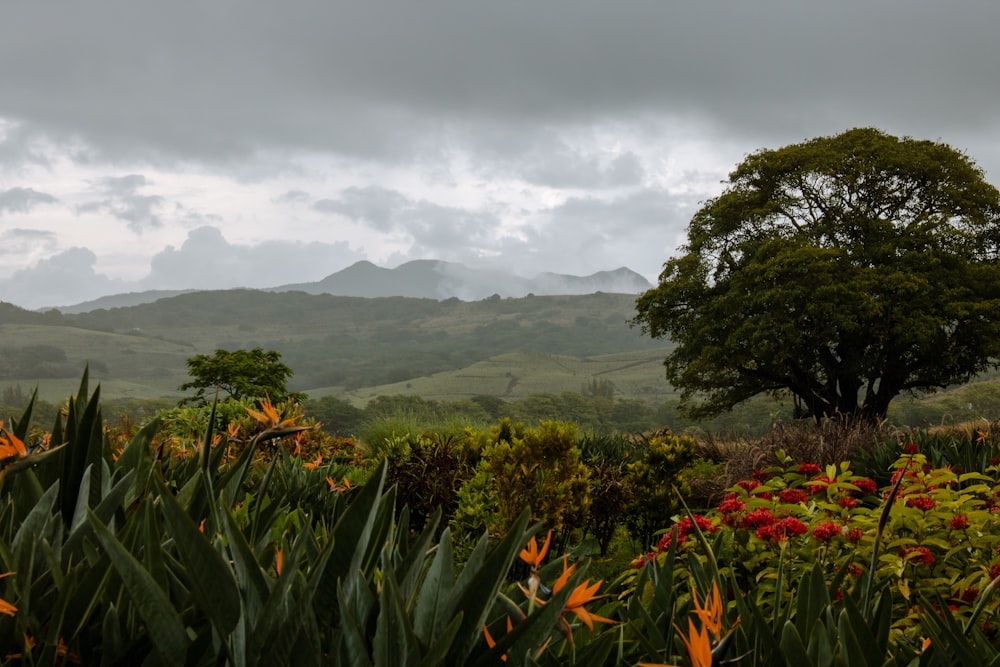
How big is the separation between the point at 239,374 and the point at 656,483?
1031cm

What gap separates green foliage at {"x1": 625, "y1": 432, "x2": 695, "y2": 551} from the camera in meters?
6.34

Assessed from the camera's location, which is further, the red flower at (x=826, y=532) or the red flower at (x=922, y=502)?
the red flower at (x=922, y=502)

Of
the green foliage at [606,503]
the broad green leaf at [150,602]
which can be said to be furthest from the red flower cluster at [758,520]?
the broad green leaf at [150,602]

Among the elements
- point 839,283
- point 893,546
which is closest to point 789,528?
point 893,546

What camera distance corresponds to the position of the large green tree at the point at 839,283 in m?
16.6

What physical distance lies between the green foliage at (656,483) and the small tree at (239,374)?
869 centimetres

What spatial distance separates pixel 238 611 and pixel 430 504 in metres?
5.62

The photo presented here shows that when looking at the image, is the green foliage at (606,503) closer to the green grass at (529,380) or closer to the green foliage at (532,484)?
the green foliage at (532,484)

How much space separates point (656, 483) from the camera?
6.42 m

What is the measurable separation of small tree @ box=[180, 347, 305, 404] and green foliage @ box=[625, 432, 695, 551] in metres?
8.69

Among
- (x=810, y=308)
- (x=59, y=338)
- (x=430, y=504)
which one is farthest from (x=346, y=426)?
(x=59, y=338)

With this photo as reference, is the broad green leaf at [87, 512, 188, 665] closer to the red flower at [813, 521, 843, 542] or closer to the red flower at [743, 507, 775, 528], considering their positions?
the red flower at [813, 521, 843, 542]

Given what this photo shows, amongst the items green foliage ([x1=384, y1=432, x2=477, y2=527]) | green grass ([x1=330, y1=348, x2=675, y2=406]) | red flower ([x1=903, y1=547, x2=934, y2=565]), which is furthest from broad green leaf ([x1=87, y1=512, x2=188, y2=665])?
green grass ([x1=330, y1=348, x2=675, y2=406])

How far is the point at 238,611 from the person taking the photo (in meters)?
1.06
